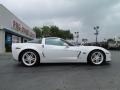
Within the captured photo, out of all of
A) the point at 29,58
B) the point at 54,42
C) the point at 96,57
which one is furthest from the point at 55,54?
the point at 96,57

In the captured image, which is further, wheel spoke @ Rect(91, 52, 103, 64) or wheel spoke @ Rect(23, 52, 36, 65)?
wheel spoke @ Rect(91, 52, 103, 64)

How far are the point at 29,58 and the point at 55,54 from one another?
3.82ft

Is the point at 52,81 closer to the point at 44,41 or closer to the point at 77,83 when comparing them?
the point at 77,83

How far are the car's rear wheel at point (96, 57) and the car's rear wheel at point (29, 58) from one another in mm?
2362

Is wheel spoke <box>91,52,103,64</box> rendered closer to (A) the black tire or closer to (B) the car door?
(A) the black tire

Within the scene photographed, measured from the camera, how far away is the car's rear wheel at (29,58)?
8711mm

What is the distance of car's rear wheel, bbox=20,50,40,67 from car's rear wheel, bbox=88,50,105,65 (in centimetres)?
236

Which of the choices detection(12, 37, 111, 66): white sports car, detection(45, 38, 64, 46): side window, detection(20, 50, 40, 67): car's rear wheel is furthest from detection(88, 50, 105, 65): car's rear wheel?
detection(20, 50, 40, 67): car's rear wheel

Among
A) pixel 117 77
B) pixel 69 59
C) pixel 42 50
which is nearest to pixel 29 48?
pixel 42 50

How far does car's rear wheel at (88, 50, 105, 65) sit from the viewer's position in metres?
A: 8.84

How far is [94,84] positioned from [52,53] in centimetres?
388

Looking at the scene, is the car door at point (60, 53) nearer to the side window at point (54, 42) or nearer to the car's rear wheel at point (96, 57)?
the side window at point (54, 42)

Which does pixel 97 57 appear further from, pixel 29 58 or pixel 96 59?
pixel 29 58

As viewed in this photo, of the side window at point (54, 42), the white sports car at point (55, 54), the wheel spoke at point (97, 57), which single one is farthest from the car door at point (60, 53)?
the wheel spoke at point (97, 57)
